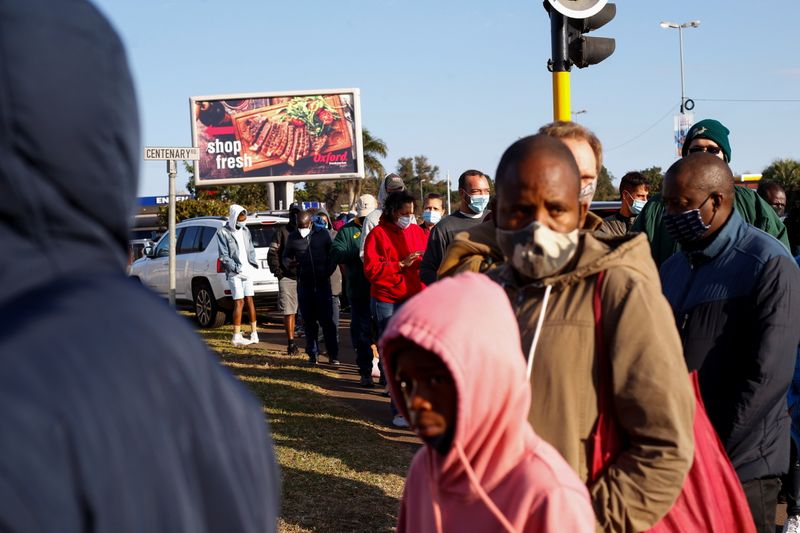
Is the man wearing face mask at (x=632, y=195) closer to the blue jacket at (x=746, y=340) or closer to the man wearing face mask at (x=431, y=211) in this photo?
the man wearing face mask at (x=431, y=211)

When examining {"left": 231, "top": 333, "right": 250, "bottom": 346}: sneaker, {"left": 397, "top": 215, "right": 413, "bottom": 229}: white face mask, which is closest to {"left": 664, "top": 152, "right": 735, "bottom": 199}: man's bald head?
{"left": 397, "top": 215, "right": 413, "bottom": 229}: white face mask

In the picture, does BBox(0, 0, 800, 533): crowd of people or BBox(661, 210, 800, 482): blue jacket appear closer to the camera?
BBox(0, 0, 800, 533): crowd of people

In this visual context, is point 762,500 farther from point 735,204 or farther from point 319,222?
point 319,222

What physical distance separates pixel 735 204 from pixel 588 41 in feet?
8.02

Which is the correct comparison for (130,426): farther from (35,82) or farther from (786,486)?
(786,486)

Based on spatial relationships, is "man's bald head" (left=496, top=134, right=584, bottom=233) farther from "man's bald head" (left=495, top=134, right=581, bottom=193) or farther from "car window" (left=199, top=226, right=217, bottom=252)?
"car window" (left=199, top=226, right=217, bottom=252)

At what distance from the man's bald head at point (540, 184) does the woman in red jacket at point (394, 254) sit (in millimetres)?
6409

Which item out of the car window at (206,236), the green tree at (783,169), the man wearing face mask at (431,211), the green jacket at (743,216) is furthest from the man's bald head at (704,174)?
the green tree at (783,169)

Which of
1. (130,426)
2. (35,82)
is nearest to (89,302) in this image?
(130,426)

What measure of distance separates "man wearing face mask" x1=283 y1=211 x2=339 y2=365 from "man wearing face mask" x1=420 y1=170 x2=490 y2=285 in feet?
15.5

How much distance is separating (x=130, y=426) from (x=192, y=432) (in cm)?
9

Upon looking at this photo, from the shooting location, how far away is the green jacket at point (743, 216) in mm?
4944

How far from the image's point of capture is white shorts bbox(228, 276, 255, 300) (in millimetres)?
14297

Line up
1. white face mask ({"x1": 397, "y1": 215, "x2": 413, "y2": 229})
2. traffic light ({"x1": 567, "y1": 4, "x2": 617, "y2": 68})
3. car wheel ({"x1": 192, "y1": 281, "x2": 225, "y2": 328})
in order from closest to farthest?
1. traffic light ({"x1": 567, "y1": 4, "x2": 617, "y2": 68})
2. white face mask ({"x1": 397, "y1": 215, "x2": 413, "y2": 229})
3. car wheel ({"x1": 192, "y1": 281, "x2": 225, "y2": 328})
